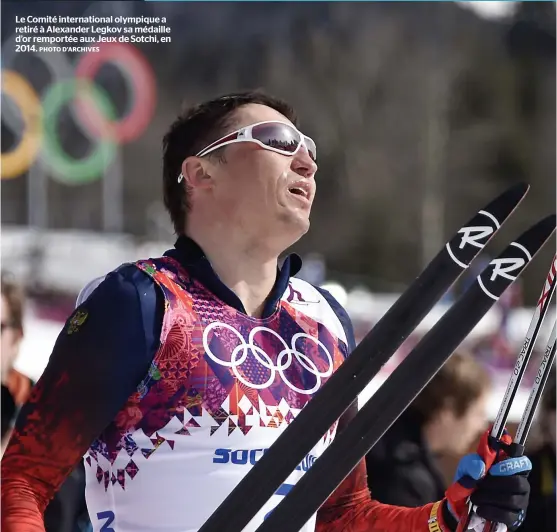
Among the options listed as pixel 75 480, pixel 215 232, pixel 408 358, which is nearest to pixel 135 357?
pixel 215 232

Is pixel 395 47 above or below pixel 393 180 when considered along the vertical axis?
above

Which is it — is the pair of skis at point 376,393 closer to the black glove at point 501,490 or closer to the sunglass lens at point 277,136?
the black glove at point 501,490

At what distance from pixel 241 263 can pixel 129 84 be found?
3012 millimetres

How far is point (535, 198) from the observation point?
10109 mm

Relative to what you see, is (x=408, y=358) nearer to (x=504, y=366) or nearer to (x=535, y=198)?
(x=504, y=366)

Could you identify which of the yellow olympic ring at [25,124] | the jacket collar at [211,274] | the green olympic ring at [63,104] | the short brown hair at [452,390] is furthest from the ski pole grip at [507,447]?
the green olympic ring at [63,104]

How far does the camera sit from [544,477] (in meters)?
2.70

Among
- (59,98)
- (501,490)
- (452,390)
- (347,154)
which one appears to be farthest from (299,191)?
(347,154)

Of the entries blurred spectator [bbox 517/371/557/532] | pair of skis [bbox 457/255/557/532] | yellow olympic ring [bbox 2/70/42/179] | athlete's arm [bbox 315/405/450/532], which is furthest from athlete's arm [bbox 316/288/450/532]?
yellow olympic ring [bbox 2/70/42/179]

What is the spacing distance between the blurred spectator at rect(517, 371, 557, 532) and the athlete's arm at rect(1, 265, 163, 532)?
159cm

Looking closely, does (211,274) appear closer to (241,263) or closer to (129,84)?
(241,263)

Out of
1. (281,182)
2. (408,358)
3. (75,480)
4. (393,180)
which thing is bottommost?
(393,180)

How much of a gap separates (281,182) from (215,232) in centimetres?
13

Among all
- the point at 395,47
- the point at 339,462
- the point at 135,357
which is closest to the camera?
the point at 339,462
